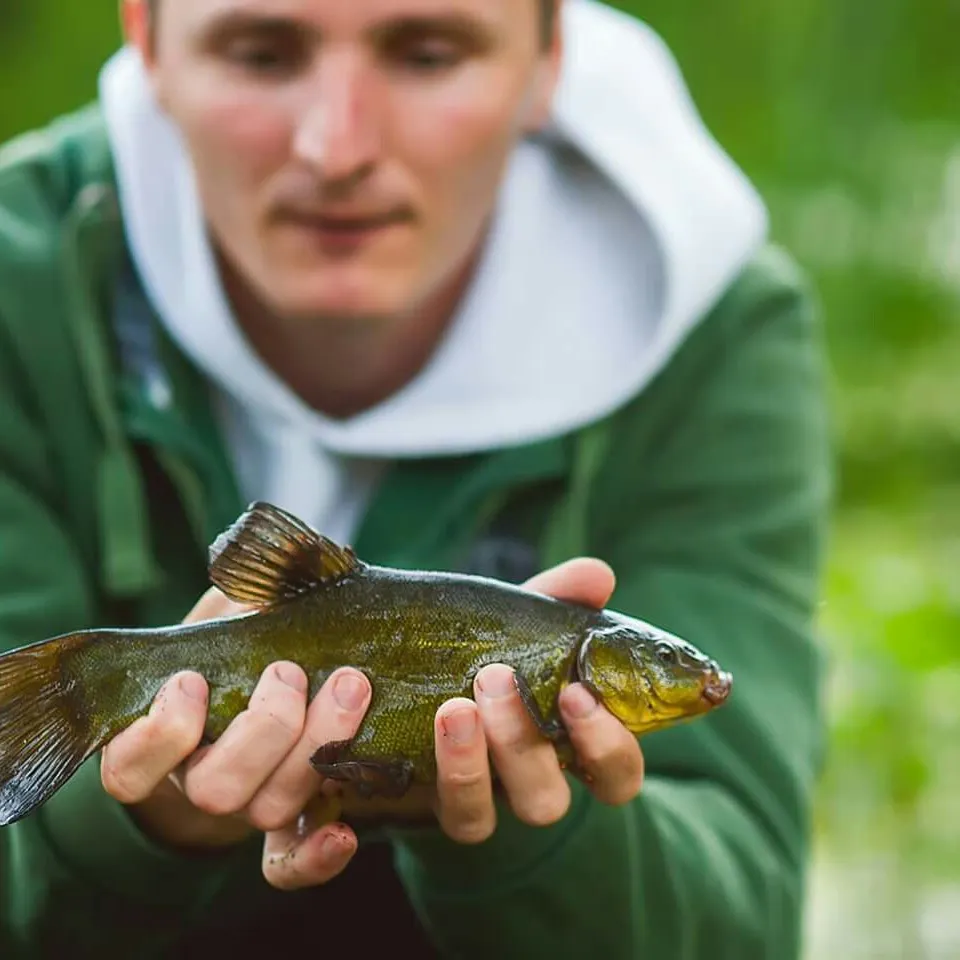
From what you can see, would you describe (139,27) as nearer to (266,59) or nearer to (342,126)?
(266,59)

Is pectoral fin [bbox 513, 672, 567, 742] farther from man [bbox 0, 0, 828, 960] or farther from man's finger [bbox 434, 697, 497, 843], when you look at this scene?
man [bbox 0, 0, 828, 960]

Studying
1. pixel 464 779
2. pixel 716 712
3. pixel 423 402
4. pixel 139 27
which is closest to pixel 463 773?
pixel 464 779

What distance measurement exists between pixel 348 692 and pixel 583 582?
0.18 m

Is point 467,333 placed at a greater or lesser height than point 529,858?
greater

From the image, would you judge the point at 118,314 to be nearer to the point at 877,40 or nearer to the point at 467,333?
the point at 467,333

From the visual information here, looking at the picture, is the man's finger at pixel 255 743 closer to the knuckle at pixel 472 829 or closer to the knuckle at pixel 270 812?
the knuckle at pixel 270 812

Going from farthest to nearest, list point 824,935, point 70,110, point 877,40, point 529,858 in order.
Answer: point 877,40 < point 70,110 < point 824,935 < point 529,858

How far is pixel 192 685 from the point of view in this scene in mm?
1034

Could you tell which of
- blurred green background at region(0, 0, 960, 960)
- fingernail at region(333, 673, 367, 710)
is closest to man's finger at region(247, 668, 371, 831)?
fingernail at region(333, 673, 367, 710)

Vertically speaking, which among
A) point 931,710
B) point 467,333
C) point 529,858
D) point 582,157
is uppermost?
point 582,157

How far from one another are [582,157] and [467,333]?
9.5 inches

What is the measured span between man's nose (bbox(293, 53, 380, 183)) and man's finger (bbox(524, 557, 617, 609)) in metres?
0.49

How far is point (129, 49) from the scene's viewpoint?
5.94 ft

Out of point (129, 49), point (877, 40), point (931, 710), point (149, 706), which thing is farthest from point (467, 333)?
point (877, 40)
